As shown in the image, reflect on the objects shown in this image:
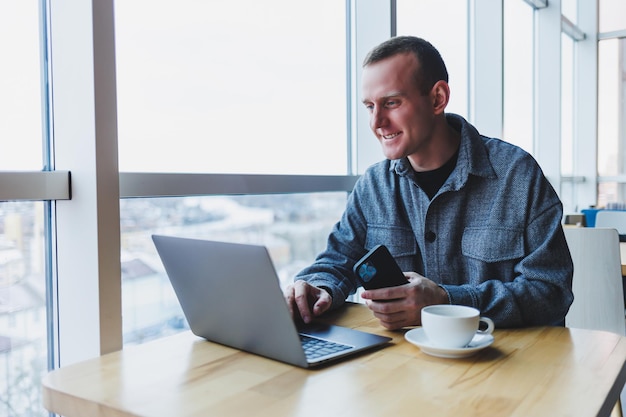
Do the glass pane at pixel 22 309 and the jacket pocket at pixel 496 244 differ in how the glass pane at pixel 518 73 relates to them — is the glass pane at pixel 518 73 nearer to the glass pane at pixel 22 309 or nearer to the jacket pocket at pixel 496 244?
the jacket pocket at pixel 496 244

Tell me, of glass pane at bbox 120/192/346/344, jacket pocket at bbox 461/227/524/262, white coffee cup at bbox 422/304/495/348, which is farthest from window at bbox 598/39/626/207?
white coffee cup at bbox 422/304/495/348

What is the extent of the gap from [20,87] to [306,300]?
2.51ft

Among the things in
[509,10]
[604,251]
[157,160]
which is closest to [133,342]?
[157,160]

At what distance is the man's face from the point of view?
1.37m

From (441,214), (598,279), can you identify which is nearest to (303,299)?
Answer: (441,214)

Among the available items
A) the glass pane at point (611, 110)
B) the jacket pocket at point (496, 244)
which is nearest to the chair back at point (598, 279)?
the jacket pocket at point (496, 244)

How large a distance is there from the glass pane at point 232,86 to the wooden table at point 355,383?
68 centimetres

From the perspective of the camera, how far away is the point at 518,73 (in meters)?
4.23

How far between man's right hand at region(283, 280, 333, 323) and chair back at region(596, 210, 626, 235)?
243 cm

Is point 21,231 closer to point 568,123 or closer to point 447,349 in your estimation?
point 447,349

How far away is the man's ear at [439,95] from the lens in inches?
56.9

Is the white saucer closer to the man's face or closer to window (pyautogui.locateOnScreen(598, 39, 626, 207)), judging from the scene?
the man's face

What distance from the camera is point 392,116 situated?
4.55 ft

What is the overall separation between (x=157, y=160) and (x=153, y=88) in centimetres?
19
